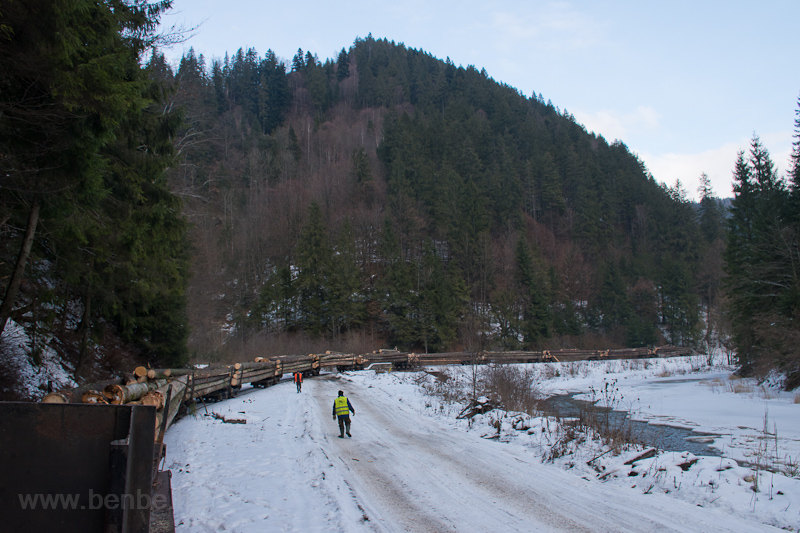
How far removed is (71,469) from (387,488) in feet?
17.3

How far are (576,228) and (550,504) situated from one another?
72759 millimetres

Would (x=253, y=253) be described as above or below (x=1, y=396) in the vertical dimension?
above

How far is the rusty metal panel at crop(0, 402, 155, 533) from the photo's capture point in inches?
93.0

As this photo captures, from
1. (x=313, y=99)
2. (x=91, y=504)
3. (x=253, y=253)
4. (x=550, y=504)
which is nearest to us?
(x=91, y=504)

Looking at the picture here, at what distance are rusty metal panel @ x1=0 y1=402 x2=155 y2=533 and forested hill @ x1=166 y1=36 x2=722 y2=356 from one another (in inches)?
616

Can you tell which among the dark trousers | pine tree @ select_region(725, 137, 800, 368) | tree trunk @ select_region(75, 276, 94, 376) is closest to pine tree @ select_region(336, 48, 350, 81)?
pine tree @ select_region(725, 137, 800, 368)

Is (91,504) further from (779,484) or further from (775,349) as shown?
(775,349)

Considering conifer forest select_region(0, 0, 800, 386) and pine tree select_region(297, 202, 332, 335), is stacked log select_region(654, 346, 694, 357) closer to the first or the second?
conifer forest select_region(0, 0, 800, 386)

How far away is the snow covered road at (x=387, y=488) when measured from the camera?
17.9ft

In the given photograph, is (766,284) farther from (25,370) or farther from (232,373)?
(25,370)

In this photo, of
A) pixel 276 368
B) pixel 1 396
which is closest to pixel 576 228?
pixel 276 368

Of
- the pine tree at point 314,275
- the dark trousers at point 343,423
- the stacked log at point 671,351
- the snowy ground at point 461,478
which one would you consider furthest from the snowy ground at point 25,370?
the stacked log at point 671,351

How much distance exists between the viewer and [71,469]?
96.8 inches

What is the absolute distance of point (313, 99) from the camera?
104 metres
